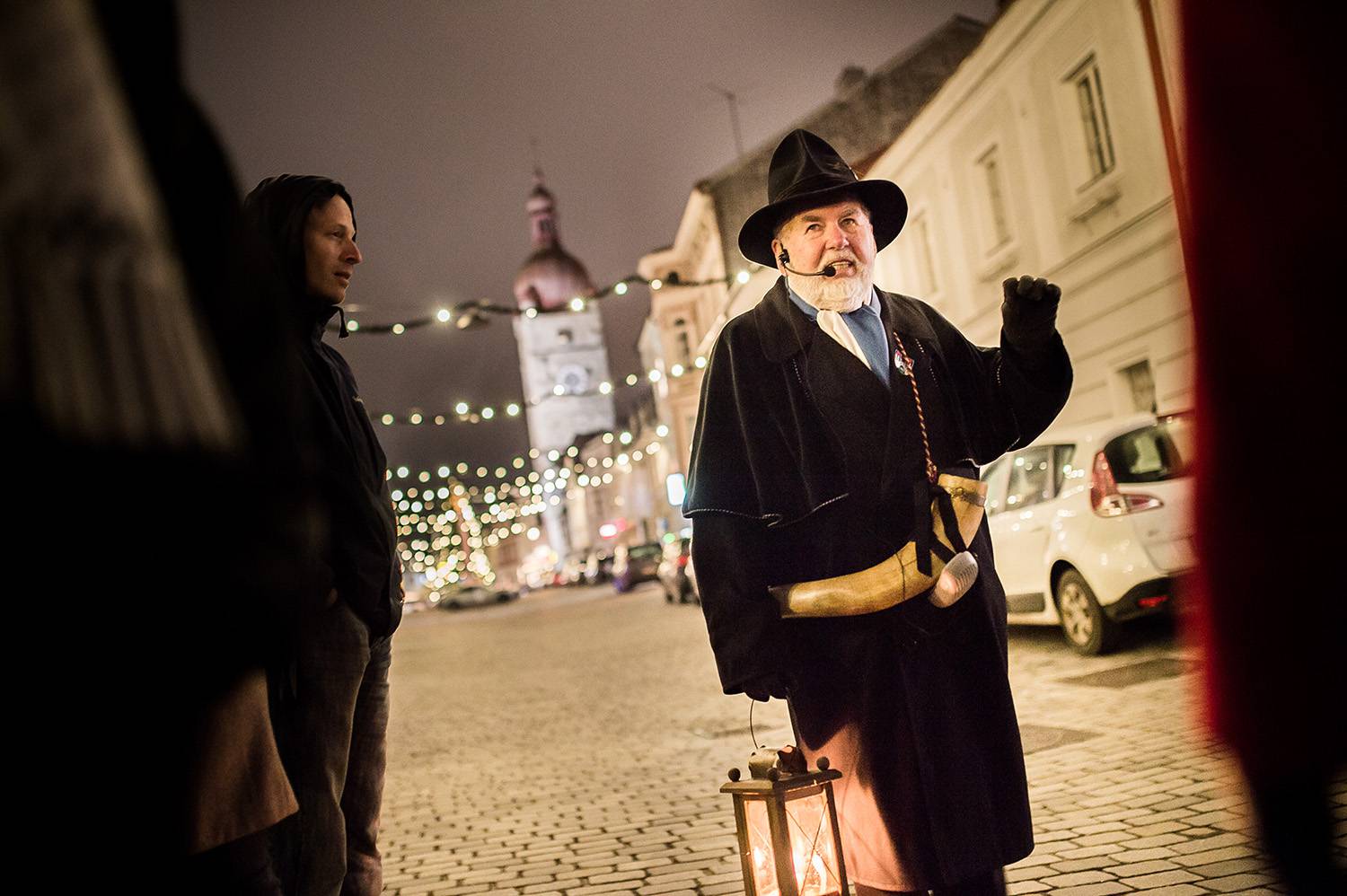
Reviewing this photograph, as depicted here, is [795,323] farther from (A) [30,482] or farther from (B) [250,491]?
(A) [30,482]

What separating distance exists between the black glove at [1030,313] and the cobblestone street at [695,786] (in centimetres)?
99

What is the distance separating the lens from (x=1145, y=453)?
8484mm

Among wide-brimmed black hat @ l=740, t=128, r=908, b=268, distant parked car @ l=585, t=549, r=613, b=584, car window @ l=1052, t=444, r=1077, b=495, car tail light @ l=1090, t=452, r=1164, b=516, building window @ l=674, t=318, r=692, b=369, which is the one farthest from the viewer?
distant parked car @ l=585, t=549, r=613, b=584

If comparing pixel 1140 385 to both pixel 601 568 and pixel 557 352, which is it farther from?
pixel 557 352

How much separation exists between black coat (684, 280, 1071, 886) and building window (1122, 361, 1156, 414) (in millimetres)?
13871

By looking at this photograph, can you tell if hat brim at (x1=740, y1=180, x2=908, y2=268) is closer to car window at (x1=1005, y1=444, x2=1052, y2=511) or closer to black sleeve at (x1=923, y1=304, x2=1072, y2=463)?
black sleeve at (x1=923, y1=304, x2=1072, y2=463)

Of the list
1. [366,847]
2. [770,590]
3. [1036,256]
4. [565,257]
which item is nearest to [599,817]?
[366,847]

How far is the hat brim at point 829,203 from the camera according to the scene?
2994 mm

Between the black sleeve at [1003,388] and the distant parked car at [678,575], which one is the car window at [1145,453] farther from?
the distant parked car at [678,575]

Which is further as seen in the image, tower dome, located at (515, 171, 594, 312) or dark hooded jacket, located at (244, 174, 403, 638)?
tower dome, located at (515, 171, 594, 312)

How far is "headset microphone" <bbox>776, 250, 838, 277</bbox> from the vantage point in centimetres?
297

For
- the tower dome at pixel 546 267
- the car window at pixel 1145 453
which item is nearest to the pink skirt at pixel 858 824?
the car window at pixel 1145 453

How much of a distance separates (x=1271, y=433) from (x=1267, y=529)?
12 centimetres

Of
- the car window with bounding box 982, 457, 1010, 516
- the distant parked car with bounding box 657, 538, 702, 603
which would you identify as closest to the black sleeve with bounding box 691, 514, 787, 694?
the car window with bounding box 982, 457, 1010, 516
